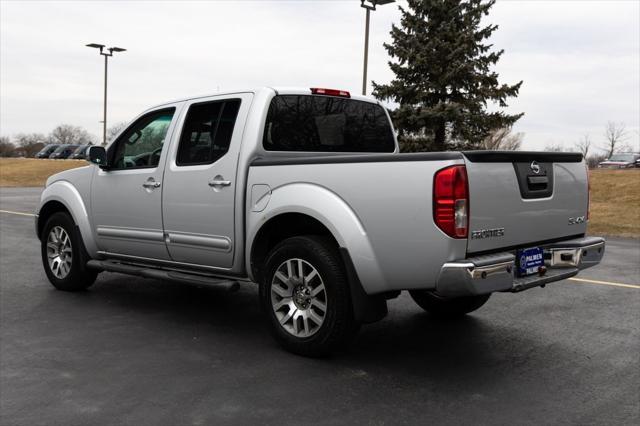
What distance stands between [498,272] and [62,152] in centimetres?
5716

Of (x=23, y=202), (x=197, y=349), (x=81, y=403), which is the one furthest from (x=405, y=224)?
(x=23, y=202)

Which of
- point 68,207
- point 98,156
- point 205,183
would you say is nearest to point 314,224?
point 205,183

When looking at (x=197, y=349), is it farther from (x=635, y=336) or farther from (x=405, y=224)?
(x=635, y=336)

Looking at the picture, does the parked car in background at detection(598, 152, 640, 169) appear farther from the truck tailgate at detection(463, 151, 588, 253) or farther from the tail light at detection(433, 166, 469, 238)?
the tail light at detection(433, 166, 469, 238)

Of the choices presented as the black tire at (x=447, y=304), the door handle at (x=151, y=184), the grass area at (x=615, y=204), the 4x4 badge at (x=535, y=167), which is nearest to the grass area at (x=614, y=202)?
the grass area at (x=615, y=204)

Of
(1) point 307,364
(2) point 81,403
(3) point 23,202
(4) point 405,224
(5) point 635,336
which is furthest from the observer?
(3) point 23,202

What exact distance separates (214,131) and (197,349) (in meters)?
1.81

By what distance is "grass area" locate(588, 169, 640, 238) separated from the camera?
611 inches

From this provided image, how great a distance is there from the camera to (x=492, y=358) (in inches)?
178

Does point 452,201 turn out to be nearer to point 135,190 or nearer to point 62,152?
point 135,190

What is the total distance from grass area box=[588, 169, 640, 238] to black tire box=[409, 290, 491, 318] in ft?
34.2

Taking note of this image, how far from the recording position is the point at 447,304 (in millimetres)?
5652

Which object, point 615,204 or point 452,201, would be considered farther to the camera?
point 615,204

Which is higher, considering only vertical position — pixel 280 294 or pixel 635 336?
pixel 280 294
